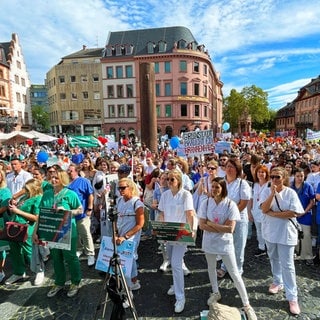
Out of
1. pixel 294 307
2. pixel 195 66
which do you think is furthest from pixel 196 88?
pixel 294 307

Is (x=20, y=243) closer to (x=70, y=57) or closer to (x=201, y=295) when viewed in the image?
(x=201, y=295)

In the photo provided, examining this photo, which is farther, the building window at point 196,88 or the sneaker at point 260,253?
the building window at point 196,88

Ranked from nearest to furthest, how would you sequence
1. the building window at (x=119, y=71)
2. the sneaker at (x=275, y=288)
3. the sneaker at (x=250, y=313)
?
the sneaker at (x=250, y=313) < the sneaker at (x=275, y=288) < the building window at (x=119, y=71)

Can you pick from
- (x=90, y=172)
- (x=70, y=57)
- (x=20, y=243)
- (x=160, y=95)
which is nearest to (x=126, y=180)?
(x=20, y=243)

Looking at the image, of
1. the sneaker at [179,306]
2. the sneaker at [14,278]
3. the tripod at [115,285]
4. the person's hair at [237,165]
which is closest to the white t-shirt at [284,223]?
the person's hair at [237,165]

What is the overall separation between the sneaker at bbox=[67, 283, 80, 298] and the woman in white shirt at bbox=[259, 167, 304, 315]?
3024mm

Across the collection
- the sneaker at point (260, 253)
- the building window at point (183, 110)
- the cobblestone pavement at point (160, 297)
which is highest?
the building window at point (183, 110)

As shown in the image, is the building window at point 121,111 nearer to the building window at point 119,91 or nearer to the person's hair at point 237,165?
the building window at point 119,91


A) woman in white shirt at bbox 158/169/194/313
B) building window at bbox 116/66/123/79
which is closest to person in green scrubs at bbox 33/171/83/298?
woman in white shirt at bbox 158/169/194/313

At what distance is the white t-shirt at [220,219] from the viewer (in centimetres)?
346

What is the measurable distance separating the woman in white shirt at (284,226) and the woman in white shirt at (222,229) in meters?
0.59

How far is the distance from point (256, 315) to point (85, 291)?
258 cm

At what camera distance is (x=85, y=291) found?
421 cm

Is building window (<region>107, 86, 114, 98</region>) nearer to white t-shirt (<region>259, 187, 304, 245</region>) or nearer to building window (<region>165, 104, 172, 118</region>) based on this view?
building window (<region>165, 104, 172, 118</region>)
